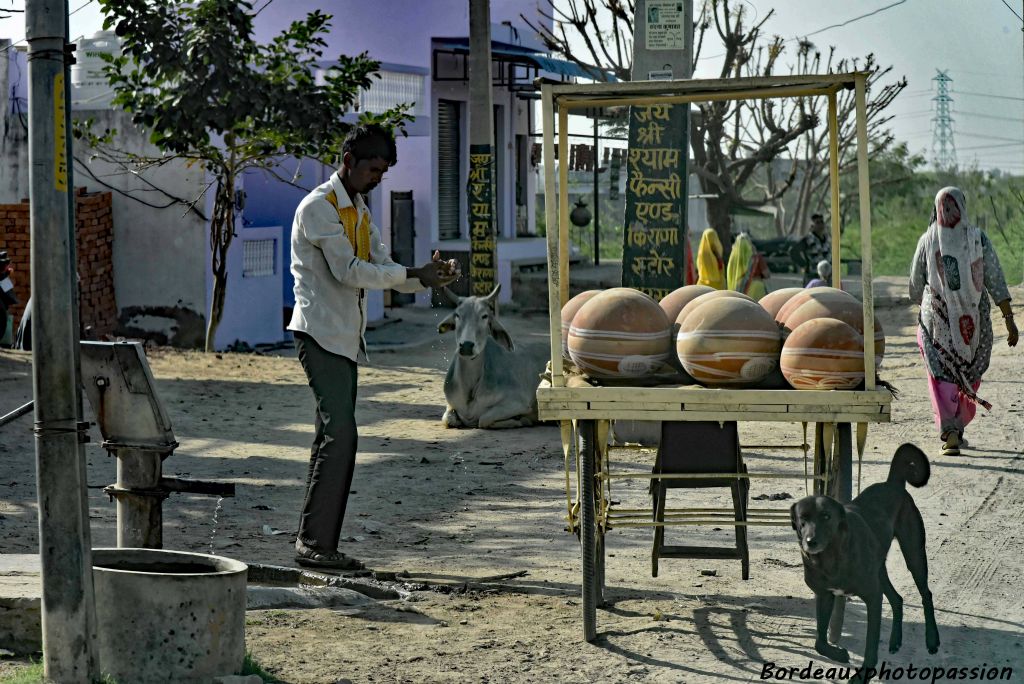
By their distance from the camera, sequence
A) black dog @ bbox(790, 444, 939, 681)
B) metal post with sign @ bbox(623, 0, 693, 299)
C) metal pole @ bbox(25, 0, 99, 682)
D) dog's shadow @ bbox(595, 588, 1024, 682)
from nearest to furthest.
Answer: metal pole @ bbox(25, 0, 99, 682), black dog @ bbox(790, 444, 939, 681), dog's shadow @ bbox(595, 588, 1024, 682), metal post with sign @ bbox(623, 0, 693, 299)

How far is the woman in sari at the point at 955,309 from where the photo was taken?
9.17 metres

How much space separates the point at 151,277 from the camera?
17109 mm

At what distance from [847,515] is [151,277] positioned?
14.2m

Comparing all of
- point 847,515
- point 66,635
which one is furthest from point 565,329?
point 66,635

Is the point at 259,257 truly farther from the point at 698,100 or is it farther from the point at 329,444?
the point at 698,100

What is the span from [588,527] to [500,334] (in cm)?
621

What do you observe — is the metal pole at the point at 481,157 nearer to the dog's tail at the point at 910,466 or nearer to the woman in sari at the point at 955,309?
the woman in sari at the point at 955,309

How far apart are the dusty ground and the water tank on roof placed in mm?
6268

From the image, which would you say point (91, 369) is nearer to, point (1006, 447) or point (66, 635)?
point (66, 635)

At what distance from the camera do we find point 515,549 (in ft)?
22.0

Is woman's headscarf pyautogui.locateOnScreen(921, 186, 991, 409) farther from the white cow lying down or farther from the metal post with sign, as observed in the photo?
the white cow lying down

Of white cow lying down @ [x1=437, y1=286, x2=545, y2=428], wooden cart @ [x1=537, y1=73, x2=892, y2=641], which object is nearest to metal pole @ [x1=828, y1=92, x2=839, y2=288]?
wooden cart @ [x1=537, y1=73, x2=892, y2=641]

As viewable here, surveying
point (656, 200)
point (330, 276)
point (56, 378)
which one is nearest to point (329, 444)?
point (330, 276)

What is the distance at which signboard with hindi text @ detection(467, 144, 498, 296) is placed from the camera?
15.1 meters
